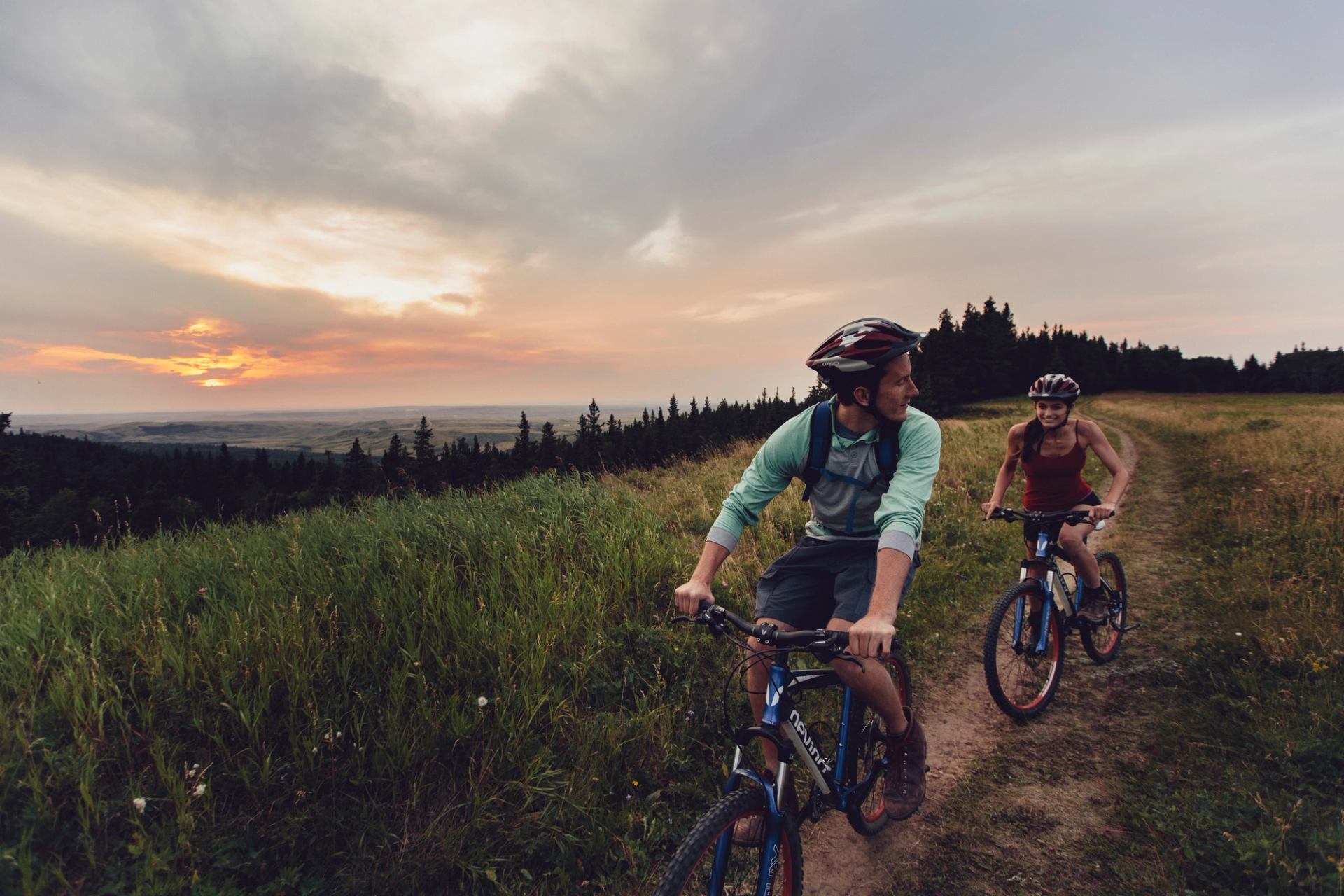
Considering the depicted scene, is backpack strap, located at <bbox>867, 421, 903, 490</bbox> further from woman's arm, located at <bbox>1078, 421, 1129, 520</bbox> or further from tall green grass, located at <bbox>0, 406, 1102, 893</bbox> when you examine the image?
woman's arm, located at <bbox>1078, 421, 1129, 520</bbox>

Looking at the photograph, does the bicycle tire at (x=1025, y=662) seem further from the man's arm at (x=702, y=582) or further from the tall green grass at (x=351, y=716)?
the man's arm at (x=702, y=582)

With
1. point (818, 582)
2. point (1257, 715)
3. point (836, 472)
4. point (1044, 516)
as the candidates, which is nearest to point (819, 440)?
point (836, 472)

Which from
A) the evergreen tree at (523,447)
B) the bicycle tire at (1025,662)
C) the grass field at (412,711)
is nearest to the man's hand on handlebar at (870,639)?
the grass field at (412,711)

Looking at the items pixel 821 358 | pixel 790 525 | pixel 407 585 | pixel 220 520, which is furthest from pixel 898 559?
pixel 220 520

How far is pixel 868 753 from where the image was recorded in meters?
3.46

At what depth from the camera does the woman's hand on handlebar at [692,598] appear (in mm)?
2574

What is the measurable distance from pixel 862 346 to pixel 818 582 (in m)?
1.32

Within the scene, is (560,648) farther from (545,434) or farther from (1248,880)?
(545,434)

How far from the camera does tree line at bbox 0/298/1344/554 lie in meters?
14.9

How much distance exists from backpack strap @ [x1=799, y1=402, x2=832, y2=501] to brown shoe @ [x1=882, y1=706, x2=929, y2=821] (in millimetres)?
1659

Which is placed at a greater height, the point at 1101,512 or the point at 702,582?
the point at 702,582

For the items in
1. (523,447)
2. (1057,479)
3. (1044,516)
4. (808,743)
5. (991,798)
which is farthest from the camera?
(523,447)

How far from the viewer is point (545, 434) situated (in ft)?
147

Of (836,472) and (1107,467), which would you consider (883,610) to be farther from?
(1107,467)
